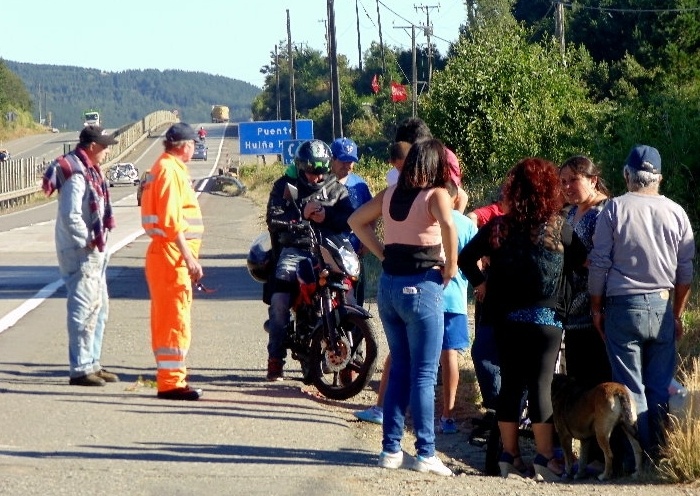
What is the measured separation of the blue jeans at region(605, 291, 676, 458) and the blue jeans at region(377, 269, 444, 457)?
1180 millimetres

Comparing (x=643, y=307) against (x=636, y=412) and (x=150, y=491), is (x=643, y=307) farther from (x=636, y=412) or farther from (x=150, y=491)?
(x=150, y=491)

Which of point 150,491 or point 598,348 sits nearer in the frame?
point 150,491

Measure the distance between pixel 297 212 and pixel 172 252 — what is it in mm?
1290

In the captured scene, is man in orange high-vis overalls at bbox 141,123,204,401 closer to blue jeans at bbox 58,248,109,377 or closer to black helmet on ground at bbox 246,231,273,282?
blue jeans at bbox 58,248,109,377

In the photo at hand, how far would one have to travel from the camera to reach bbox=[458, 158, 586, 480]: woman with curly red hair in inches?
280

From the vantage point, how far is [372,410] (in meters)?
8.76

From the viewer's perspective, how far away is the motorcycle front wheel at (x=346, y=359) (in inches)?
373

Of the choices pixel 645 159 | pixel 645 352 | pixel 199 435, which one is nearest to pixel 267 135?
pixel 199 435

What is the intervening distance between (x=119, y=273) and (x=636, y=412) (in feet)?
44.3

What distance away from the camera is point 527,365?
24.0 feet

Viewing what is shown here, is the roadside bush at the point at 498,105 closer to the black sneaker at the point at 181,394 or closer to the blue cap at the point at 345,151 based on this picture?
the blue cap at the point at 345,151

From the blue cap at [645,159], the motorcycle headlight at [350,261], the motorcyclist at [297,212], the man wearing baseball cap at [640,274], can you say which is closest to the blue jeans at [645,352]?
the man wearing baseball cap at [640,274]

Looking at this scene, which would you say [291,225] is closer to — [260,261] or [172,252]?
[260,261]

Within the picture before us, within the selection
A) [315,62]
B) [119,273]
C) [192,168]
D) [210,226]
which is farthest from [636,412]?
[315,62]
